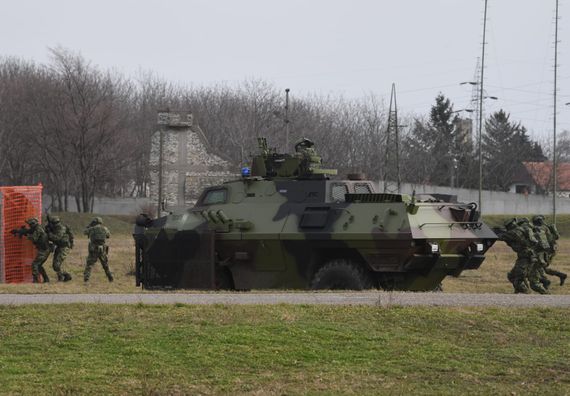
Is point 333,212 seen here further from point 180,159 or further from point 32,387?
point 180,159

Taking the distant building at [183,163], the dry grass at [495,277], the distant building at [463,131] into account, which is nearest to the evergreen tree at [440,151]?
the distant building at [463,131]

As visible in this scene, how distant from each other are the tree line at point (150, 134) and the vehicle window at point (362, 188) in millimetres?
28522

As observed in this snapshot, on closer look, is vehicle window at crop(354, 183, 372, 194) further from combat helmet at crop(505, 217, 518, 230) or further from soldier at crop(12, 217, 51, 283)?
soldier at crop(12, 217, 51, 283)

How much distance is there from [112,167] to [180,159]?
487cm

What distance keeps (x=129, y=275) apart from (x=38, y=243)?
158 inches

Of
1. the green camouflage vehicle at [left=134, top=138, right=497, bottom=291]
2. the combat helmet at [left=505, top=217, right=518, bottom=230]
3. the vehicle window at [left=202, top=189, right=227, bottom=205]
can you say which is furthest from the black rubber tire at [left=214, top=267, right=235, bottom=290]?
the combat helmet at [left=505, top=217, right=518, bottom=230]

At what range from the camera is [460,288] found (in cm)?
2159

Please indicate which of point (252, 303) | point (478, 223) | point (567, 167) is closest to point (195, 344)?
point (252, 303)

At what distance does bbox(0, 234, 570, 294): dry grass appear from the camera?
723 inches

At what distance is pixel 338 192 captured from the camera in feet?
58.5

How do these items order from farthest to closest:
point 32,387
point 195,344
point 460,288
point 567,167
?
point 567,167 → point 460,288 → point 195,344 → point 32,387

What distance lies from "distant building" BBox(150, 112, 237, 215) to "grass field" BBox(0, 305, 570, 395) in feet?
129

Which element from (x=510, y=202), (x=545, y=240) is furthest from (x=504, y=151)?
(x=545, y=240)

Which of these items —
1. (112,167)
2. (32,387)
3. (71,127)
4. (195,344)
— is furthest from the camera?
(112,167)
